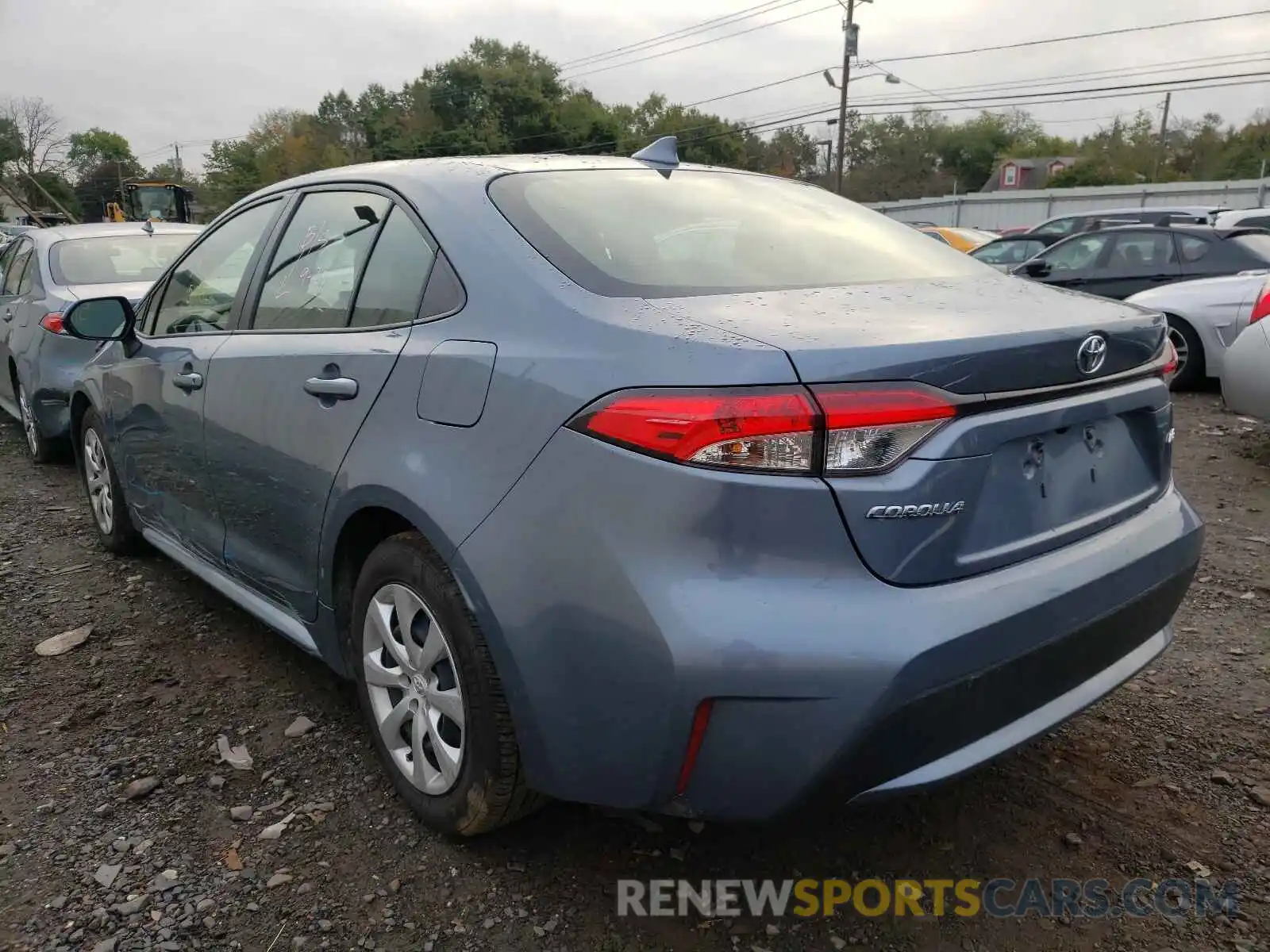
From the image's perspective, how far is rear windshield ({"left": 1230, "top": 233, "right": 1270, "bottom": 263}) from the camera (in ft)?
27.5

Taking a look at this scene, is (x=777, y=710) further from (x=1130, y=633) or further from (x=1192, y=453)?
(x=1192, y=453)

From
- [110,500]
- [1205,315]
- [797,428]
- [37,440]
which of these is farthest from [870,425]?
[1205,315]

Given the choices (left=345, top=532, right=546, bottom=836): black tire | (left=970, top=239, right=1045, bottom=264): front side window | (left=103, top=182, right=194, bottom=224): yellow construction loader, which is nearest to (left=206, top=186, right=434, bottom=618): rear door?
(left=345, top=532, right=546, bottom=836): black tire

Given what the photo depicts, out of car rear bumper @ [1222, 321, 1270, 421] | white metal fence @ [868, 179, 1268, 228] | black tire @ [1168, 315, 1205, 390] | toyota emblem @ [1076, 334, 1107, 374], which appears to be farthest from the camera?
white metal fence @ [868, 179, 1268, 228]

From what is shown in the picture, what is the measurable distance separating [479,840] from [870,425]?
1.40 m

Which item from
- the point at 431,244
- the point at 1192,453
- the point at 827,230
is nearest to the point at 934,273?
the point at 827,230

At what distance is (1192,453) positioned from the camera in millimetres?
5789

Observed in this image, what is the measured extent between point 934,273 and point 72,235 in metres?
6.16

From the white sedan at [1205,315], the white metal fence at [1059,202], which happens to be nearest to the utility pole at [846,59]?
the white metal fence at [1059,202]

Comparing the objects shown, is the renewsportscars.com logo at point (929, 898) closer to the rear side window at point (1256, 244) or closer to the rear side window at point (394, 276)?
the rear side window at point (394, 276)

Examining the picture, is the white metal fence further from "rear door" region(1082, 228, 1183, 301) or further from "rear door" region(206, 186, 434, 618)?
"rear door" region(206, 186, 434, 618)

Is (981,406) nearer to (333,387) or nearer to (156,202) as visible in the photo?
(333,387)

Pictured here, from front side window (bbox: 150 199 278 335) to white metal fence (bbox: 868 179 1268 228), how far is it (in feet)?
105

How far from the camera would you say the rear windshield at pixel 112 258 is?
20.0ft
